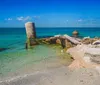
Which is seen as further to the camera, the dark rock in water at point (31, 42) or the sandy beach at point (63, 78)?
the dark rock in water at point (31, 42)

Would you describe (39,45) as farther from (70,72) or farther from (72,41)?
(70,72)

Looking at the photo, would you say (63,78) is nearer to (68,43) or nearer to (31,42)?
(68,43)

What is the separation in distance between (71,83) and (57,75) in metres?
1.19

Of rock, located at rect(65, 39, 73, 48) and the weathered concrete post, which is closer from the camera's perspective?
rock, located at rect(65, 39, 73, 48)

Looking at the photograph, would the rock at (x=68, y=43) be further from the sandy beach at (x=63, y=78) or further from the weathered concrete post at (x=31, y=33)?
the sandy beach at (x=63, y=78)

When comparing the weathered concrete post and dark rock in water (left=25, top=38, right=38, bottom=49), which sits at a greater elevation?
the weathered concrete post

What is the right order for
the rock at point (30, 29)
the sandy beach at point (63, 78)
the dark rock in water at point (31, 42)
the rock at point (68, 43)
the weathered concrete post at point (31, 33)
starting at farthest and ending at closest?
the rock at point (30, 29) < the weathered concrete post at point (31, 33) < the dark rock in water at point (31, 42) < the rock at point (68, 43) < the sandy beach at point (63, 78)

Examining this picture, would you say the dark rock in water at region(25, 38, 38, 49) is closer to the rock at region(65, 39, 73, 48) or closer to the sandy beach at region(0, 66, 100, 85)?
the rock at region(65, 39, 73, 48)

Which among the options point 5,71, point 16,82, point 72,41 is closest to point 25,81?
point 16,82

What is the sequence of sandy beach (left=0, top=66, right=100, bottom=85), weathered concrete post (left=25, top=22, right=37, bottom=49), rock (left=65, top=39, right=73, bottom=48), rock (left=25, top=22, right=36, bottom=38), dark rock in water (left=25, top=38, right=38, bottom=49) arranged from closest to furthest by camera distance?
1. sandy beach (left=0, top=66, right=100, bottom=85)
2. rock (left=65, top=39, right=73, bottom=48)
3. dark rock in water (left=25, top=38, right=38, bottom=49)
4. weathered concrete post (left=25, top=22, right=37, bottom=49)
5. rock (left=25, top=22, right=36, bottom=38)

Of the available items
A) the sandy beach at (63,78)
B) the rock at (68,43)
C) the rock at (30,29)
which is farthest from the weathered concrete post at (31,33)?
the sandy beach at (63,78)

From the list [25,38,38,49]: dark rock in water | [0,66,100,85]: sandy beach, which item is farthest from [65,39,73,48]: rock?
[0,66,100,85]: sandy beach

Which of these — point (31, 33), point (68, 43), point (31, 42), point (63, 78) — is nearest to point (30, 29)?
point (31, 33)

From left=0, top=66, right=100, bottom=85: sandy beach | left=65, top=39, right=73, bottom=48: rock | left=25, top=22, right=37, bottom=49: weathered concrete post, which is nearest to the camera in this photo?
left=0, top=66, right=100, bottom=85: sandy beach
